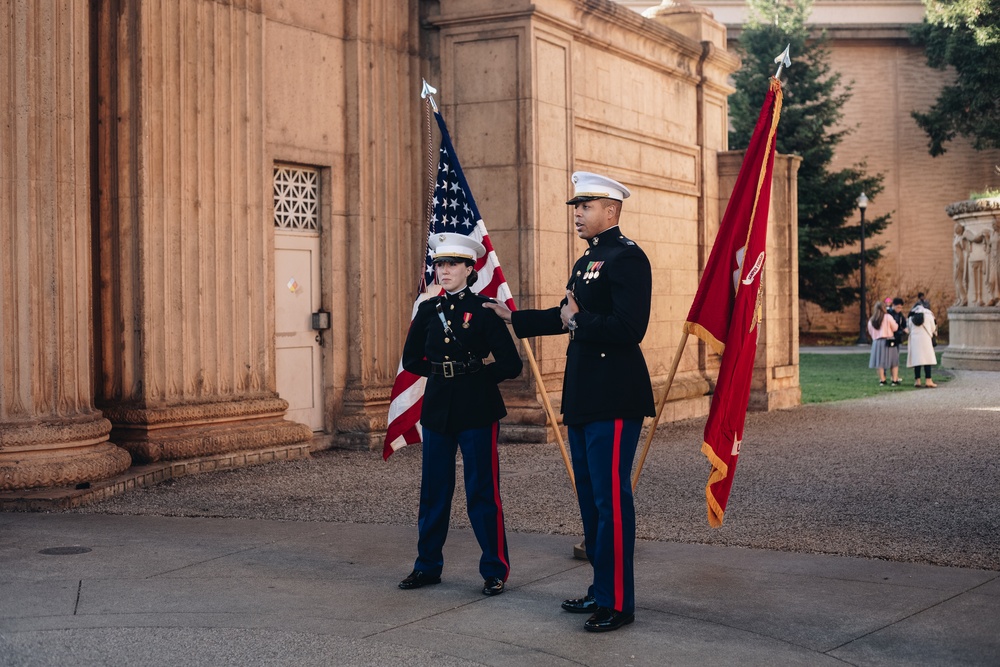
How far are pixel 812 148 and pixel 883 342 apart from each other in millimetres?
18863

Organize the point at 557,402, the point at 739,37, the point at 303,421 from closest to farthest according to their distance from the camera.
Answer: the point at 303,421 → the point at 557,402 → the point at 739,37

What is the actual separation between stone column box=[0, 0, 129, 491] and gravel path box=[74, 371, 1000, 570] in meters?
0.65

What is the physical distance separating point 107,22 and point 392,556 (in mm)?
6009

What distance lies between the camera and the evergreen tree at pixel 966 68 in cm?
4328

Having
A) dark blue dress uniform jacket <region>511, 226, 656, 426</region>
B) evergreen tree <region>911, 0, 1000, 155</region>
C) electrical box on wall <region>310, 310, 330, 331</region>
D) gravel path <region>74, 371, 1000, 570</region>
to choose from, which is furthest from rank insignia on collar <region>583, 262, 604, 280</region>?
evergreen tree <region>911, 0, 1000, 155</region>

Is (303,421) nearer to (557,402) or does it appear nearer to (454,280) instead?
(557,402)

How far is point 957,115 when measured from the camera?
4472 centimetres

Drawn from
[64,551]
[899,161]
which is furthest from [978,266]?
[64,551]

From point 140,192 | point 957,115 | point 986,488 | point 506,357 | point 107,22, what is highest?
point 957,115

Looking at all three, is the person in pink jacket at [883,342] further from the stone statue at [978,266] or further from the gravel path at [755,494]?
the gravel path at [755,494]

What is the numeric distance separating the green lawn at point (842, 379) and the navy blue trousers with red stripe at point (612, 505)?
47.4ft

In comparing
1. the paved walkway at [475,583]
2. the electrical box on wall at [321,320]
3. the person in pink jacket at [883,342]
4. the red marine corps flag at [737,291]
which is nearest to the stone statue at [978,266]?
the person in pink jacket at [883,342]

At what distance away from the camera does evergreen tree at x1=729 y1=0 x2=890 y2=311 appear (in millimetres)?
40781

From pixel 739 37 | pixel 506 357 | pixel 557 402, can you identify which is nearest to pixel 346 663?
pixel 506 357
